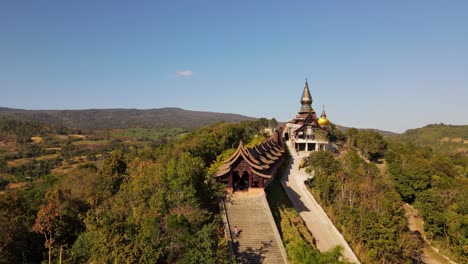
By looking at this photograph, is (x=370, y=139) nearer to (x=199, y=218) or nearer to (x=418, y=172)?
(x=418, y=172)

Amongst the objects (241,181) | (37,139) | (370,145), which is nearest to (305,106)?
(370,145)

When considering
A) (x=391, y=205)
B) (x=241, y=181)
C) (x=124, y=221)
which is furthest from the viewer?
(x=391, y=205)

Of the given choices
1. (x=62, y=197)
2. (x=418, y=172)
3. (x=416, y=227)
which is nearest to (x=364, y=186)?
(x=416, y=227)

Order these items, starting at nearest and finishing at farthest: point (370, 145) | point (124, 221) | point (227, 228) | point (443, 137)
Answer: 1. point (124, 221)
2. point (227, 228)
3. point (370, 145)
4. point (443, 137)

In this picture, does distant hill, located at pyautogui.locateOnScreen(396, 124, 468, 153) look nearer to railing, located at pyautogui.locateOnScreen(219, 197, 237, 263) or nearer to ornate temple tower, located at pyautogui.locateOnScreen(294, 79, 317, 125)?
ornate temple tower, located at pyautogui.locateOnScreen(294, 79, 317, 125)

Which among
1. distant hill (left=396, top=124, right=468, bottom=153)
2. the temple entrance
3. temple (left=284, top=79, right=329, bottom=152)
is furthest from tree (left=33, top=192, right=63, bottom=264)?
distant hill (left=396, top=124, right=468, bottom=153)

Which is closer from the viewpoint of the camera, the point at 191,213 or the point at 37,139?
the point at 191,213

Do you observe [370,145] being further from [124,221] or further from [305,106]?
[124,221]
